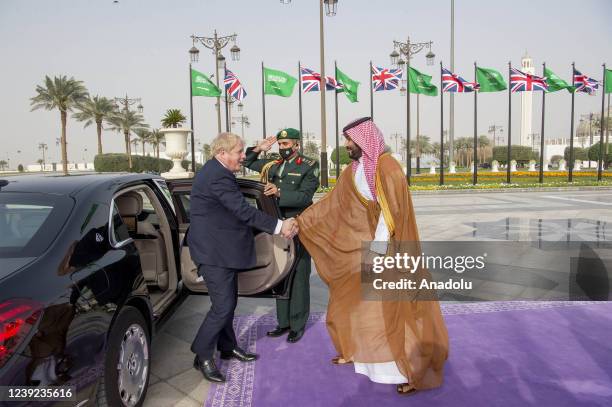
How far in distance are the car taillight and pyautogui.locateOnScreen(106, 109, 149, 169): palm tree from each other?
5799cm

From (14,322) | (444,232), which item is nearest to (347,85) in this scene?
(444,232)

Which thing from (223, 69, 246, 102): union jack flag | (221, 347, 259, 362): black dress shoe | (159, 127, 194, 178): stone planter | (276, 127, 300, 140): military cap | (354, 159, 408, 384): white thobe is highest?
(223, 69, 246, 102): union jack flag

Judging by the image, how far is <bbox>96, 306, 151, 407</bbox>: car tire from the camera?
7.99 feet

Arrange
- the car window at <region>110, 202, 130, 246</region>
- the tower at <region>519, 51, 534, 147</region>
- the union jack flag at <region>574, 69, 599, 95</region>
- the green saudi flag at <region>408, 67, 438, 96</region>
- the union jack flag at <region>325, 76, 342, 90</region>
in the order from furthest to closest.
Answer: the tower at <region>519, 51, 534, 147</region>
the union jack flag at <region>574, 69, 599, 95</region>
the union jack flag at <region>325, 76, 342, 90</region>
the green saudi flag at <region>408, 67, 438, 96</region>
the car window at <region>110, 202, 130, 246</region>

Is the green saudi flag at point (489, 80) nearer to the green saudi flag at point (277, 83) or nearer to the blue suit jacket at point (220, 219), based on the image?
the green saudi flag at point (277, 83)

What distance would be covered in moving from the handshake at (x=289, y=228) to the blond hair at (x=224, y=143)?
2.38 ft

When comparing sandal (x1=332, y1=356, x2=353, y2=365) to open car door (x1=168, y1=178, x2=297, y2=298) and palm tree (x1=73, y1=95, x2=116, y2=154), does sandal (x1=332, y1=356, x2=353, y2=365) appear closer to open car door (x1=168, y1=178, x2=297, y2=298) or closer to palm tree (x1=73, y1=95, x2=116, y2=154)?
open car door (x1=168, y1=178, x2=297, y2=298)

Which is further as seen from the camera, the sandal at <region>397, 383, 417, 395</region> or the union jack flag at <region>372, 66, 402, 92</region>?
the union jack flag at <region>372, 66, 402, 92</region>

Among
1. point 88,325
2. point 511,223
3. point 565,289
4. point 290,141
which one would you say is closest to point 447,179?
point 511,223

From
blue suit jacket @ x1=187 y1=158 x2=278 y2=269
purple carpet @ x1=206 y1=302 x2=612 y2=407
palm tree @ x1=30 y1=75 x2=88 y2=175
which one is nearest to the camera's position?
purple carpet @ x1=206 y1=302 x2=612 y2=407

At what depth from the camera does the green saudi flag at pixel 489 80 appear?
23219mm

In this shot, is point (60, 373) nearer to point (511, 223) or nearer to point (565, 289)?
point (565, 289)

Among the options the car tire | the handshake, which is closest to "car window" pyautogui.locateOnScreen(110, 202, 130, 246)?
the car tire

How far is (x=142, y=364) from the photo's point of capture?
2977 millimetres
